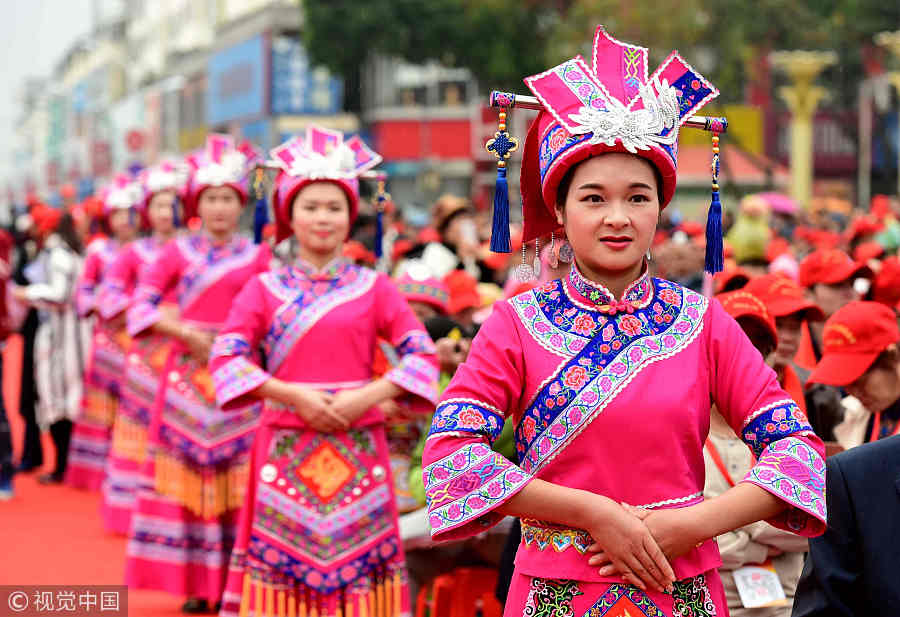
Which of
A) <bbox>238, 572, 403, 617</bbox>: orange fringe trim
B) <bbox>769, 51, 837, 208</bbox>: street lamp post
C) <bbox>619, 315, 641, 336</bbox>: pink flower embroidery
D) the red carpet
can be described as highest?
<bbox>769, 51, 837, 208</bbox>: street lamp post

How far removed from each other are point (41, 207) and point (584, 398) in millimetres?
11720

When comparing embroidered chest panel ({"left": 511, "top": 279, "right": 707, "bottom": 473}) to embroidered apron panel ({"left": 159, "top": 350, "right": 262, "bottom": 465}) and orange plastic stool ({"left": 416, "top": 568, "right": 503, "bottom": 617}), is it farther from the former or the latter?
embroidered apron panel ({"left": 159, "top": 350, "right": 262, "bottom": 465})

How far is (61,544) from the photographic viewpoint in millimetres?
9133

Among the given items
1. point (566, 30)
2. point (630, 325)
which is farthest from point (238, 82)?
point (630, 325)

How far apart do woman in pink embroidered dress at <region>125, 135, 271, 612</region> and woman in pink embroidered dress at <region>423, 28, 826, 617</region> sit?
397 cm

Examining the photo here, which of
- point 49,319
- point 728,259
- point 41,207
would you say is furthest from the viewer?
point 41,207

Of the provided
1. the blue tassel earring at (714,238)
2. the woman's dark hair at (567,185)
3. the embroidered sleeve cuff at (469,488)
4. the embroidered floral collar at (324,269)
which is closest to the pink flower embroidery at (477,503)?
the embroidered sleeve cuff at (469,488)

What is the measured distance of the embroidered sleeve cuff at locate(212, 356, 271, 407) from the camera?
5.29m

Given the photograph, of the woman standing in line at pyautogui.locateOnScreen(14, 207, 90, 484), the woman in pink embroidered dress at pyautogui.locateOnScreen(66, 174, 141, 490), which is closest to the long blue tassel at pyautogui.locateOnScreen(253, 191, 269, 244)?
the woman in pink embroidered dress at pyautogui.locateOnScreen(66, 174, 141, 490)

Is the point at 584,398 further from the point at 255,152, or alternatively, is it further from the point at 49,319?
the point at 49,319

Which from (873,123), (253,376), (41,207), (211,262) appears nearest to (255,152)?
(211,262)

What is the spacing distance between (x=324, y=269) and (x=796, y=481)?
9.44 feet

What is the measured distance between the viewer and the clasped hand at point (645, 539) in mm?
3115

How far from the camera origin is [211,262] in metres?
7.61
